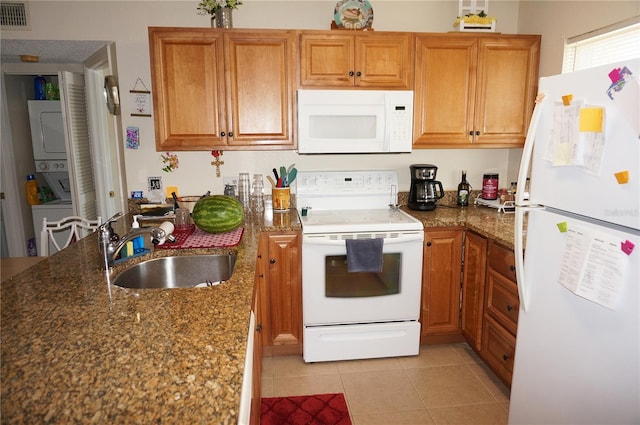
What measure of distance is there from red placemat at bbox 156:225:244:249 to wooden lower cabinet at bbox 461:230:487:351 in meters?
1.40

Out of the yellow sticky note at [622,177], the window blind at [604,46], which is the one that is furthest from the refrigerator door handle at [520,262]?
the window blind at [604,46]

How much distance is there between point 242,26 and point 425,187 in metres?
1.71

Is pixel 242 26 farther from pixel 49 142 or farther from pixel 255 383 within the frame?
pixel 49 142

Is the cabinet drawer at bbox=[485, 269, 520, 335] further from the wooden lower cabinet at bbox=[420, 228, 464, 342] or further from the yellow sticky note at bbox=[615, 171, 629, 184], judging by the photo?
the yellow sticky note at bbox=[615, 171, 629, 184]

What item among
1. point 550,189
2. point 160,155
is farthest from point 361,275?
point 160,155

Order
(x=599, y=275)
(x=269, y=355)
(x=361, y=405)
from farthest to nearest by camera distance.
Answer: (x=269, y=355) → (x=361, y=405) → (x=599, y=275)

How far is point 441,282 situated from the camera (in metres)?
2.64

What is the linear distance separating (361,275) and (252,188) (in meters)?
1.06

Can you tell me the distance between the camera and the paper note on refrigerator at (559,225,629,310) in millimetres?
1209

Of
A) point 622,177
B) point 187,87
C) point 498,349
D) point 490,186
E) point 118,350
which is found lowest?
point 498,349

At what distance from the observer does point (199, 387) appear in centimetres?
84

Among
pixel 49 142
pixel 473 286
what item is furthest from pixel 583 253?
pixel 49 142

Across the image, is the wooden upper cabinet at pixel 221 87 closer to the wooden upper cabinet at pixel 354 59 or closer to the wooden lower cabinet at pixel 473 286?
the wooden upper cabinet at pixel 354 59

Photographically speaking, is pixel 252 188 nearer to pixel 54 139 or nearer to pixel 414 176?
pixel 414 176
